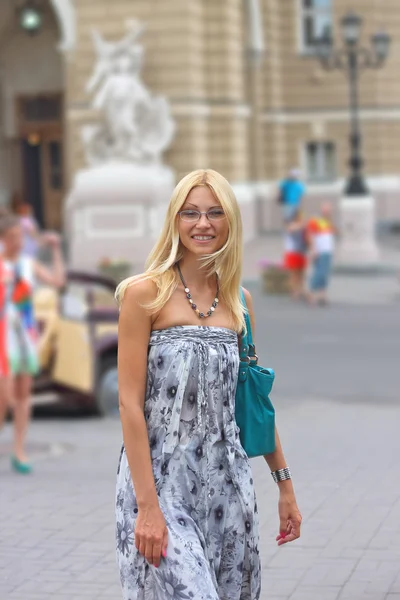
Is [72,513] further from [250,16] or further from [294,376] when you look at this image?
[250,16]

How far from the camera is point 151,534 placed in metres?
4.38

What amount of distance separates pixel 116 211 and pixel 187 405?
82.5ft

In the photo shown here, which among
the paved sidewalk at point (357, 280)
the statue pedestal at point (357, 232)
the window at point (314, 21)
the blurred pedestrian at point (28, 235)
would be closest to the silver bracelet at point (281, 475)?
the blurred pedestrian at point (28, 235)

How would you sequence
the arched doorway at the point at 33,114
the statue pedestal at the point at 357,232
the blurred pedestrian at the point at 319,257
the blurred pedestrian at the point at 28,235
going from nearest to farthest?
1. the blurred pedestrian at the point at 28,235
2. the blurred pedestrian at the point at 319,257
3. the statue pedestal at the point at 357,232
4. the arched doorway at the point at 33,114

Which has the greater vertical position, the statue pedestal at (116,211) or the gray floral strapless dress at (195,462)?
the gray floral strapless dress at (195,462)

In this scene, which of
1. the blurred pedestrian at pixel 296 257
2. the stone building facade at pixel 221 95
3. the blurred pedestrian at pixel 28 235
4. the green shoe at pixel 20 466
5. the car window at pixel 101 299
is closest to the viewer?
the green shoe at pixel 20 466

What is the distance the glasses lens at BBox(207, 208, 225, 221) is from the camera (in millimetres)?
4633

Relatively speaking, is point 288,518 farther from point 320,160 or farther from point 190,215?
point 320,160

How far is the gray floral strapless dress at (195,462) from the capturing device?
4.52m

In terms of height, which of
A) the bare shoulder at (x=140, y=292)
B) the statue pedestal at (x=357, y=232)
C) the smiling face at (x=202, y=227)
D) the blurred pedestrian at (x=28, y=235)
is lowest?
the statue pedestal at (x=357, y=232)

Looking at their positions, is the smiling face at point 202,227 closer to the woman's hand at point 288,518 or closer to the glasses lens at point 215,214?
the glasses lens at point 215,214

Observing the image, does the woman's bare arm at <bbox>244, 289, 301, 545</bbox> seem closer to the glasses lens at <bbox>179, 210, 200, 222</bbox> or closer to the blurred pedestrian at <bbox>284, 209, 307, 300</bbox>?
the glasses lens at <bbox>179, 210, 200, 222</bbox>

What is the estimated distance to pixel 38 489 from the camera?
9.01 meters

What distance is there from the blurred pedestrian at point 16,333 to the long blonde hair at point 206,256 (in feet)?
16.7
